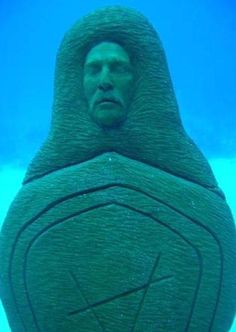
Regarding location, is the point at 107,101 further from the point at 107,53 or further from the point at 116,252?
the point at 116,252

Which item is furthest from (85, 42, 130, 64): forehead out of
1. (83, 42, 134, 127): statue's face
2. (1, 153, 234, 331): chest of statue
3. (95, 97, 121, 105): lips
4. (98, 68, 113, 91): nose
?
(1, 153, 234, 331): chest of statue

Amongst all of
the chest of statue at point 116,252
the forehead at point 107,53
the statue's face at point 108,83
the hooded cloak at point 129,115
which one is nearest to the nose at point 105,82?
the statue's face at point 108,83

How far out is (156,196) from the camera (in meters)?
4.10

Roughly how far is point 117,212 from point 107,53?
1.09m

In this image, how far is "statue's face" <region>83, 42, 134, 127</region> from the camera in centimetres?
432

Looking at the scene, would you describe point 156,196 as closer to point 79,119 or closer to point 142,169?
point 142,169

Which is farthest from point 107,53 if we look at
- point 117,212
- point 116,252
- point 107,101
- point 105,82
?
point 116,252

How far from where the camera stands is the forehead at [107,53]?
439 cm

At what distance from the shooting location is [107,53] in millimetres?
4406

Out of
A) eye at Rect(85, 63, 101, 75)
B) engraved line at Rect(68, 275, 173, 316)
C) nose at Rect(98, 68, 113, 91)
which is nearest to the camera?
engraved line at Rect(68, 275, 173, 316)

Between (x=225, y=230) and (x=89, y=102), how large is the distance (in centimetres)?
122

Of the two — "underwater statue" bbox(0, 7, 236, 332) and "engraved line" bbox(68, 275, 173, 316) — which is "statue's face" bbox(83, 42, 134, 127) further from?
"engraved line" bbox(68, 275, 173, 316)

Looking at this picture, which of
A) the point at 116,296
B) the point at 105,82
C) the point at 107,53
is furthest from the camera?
the point at 107,53

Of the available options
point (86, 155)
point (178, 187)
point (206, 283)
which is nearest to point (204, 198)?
point (178, 187)
